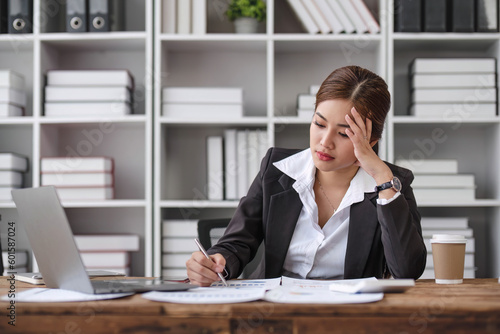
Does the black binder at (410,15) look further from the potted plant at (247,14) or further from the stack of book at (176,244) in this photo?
the stack of book at (176,244)

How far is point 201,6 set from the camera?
283cm

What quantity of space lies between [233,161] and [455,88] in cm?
110

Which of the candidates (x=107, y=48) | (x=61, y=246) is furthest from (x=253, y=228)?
(x=107, y=48)

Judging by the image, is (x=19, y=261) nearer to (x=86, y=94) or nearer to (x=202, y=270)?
(x=86, y=94)

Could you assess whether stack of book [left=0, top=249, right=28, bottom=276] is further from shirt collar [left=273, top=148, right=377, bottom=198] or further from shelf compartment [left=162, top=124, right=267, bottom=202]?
shirt collar [left=273, top=148, right=377, bottom=198]

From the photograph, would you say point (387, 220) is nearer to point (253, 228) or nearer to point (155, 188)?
point (253, 228)

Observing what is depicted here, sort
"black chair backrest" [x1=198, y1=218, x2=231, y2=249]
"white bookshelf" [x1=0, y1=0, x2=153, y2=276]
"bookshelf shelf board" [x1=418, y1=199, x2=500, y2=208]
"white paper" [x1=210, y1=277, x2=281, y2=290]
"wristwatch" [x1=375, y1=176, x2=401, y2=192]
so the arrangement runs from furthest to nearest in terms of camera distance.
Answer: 1. "white bookshelf" [x1=0, y1=0, x2=153, y2=276]
2. "bookshelf shelf board" [x1=418, y1=199, x2=500, y2=208]
3. "black chair backrest" [x1=198, y1=218, x2=231, y2=249]
4. "wristwatch" [x1=375, y1=176, x2=401, y2=192]
5. "white paper" [x1=210, y1=277, x2=281, y2=290]

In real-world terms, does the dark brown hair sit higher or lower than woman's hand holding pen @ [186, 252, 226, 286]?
higher

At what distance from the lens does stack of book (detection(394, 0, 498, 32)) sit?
2768mm

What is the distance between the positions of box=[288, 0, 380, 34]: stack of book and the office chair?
1.19 m

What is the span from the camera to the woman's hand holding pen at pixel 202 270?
52.1 inches

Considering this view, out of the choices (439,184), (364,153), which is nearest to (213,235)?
(364,153)

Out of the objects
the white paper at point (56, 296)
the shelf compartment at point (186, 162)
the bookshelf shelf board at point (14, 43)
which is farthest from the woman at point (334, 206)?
the bookshelf shelf board at point (14, 43)

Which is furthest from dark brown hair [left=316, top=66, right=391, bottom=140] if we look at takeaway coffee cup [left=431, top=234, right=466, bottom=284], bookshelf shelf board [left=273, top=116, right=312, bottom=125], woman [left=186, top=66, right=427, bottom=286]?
bookshelf shelf board [left=273, top=116, right=312, bottom=125]
